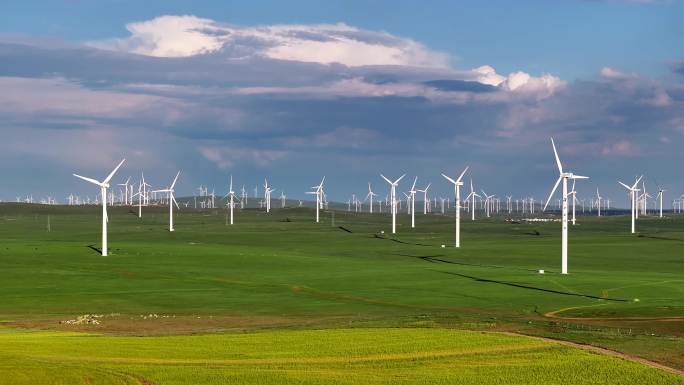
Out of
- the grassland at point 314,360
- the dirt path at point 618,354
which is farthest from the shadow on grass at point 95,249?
the dirt path at point 618,354

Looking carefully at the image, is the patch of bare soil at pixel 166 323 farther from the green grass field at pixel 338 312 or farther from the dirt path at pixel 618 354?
the dirt path at pixel 618 354

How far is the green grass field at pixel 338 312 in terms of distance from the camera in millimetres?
42688

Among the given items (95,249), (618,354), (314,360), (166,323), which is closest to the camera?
(314,360)

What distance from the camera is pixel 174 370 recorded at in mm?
41438

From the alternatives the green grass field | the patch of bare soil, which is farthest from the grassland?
the patch of bare soil

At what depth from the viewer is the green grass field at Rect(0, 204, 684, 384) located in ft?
140

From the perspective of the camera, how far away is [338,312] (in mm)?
76000

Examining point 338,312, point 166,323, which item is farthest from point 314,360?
point 338,312

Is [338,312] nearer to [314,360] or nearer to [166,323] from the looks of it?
[166,323]

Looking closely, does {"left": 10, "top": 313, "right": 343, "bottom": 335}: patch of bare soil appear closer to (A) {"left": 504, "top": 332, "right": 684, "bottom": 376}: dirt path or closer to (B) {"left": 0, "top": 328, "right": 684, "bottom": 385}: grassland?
(B) {"left": 0, "top": 328, "right": 684, "bottom": 385}: grassland

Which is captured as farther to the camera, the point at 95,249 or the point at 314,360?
the point at 95,249

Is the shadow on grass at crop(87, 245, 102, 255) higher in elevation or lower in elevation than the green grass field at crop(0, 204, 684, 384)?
higher

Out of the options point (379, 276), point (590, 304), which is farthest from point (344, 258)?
point (590, 304)

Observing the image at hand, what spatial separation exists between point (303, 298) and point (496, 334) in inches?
1298
